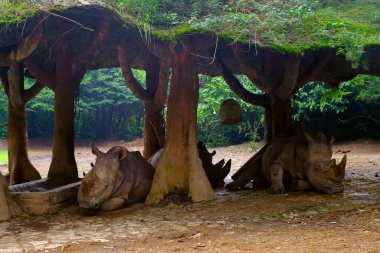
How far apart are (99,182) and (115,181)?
1.11 ft

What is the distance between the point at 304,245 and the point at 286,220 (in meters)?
1.72

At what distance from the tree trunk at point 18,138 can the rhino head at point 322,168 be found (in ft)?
18.9

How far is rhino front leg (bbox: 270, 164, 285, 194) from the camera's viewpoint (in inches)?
412

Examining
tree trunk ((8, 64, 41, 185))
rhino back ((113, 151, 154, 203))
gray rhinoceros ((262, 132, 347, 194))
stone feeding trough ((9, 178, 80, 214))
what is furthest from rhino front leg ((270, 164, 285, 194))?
tree trunk ((8, 64, 41, 185))

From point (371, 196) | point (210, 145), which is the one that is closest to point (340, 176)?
point (371, 196)

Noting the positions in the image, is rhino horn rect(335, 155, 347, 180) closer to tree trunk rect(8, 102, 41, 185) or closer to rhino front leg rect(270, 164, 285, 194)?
rhino front leg rect(270, 164, 285, 194)

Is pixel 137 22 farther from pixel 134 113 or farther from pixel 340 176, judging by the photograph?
pixel 134 113

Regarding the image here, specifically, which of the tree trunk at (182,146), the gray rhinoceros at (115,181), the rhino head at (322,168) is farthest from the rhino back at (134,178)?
the rhino head at (322,168)

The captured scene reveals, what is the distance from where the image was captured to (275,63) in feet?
39.3

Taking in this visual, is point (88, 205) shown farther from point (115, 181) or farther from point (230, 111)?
point (230, 111)

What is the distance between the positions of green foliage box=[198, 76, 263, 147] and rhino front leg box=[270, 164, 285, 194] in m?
13.7

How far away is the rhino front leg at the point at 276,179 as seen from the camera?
10.5 m

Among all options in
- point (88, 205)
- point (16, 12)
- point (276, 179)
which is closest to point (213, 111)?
point (276, 179)

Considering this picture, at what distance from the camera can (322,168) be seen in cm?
1020
